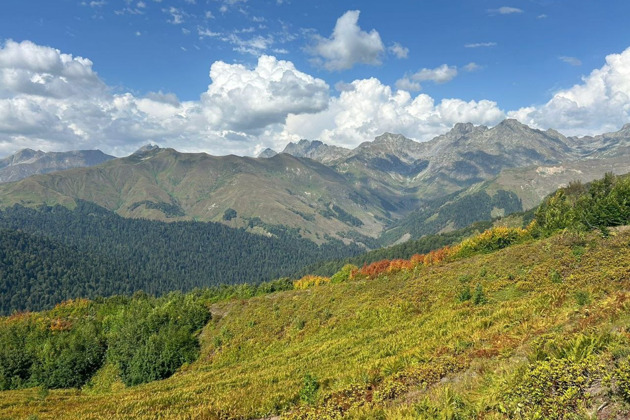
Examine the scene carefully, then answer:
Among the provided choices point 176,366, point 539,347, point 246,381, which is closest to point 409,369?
point 539,347

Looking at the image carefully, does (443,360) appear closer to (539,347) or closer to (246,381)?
(539,347)

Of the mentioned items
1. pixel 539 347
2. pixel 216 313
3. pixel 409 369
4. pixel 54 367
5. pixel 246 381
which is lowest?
pixel 54 367

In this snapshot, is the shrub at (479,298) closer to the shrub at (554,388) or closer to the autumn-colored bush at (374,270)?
the shrub at (554,388)

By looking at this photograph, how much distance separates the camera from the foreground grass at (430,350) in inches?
514

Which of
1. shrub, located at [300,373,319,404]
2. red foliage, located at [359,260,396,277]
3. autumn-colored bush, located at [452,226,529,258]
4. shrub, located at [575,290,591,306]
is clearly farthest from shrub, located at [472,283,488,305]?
autumn-colored bush, located at [452,226,529,258]

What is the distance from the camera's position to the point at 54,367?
63312mm

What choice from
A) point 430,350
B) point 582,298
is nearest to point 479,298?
point 582,298

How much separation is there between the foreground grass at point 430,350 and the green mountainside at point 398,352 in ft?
0.35

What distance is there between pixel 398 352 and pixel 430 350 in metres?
2.81

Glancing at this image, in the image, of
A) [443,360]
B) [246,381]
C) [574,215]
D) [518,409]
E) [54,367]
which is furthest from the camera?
[574,215]

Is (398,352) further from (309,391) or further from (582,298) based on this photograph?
(582,298)

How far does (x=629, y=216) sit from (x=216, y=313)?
77894mm

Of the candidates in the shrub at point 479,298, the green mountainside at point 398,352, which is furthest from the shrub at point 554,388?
the shrub at point 479,298

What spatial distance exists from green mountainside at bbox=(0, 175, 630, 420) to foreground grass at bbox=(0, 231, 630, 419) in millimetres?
107
